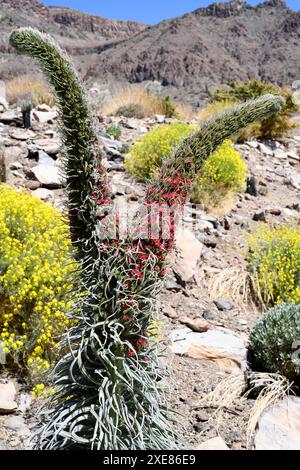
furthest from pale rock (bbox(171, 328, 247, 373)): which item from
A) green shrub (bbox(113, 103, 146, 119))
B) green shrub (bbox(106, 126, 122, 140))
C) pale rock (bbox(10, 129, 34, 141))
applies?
green shrub (bbox(113, 103, 146, 119))

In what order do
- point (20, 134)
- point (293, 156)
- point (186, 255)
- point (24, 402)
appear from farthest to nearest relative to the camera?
point (293, 156), point (20, 134), point (186, 255), point (24, 402)

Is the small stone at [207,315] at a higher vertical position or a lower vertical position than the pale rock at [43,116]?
lower

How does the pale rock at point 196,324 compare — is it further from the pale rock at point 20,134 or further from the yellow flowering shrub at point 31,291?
the pale rock at point 20,134

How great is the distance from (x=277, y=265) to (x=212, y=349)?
171cm

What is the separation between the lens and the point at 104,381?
1.94 meters

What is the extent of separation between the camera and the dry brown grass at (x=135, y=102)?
37.1 ft

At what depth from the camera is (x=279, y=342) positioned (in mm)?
3410

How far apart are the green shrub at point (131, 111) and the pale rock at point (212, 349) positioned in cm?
784

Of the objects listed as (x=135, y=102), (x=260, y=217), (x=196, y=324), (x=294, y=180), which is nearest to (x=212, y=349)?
(x=196, y=324)

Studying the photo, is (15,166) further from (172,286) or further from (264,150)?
(264,150)

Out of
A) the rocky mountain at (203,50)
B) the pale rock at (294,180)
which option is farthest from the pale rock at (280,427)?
the rocky mountain at (203,50)

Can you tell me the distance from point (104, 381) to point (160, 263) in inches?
21.8
